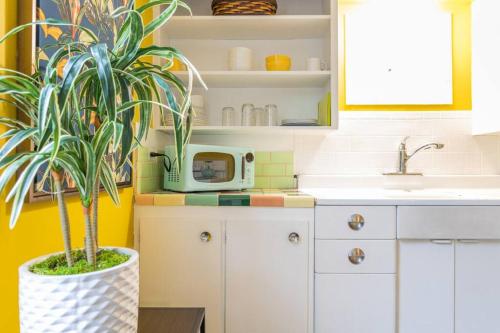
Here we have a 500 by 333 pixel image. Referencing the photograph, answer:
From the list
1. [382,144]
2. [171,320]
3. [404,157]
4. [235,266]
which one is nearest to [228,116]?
[235,266]

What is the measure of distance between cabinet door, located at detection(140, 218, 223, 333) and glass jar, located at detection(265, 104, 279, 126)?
71cm

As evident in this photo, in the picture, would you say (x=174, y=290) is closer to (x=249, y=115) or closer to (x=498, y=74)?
(x=249, y=115)

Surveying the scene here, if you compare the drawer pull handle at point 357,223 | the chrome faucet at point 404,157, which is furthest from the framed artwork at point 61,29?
the chrome faucet at point 404,157

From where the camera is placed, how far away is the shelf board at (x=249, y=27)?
73.9 inches

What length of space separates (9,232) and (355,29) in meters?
2.09

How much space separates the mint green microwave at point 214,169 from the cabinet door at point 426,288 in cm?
88

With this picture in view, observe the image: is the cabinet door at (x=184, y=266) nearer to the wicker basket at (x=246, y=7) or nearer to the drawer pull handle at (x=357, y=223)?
the drawer pull handle at (x=357, y=223)

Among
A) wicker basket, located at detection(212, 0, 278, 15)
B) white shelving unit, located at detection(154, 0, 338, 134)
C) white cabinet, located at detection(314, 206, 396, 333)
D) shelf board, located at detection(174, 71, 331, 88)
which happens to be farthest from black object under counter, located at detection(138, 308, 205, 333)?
wicker basket, located at detection(212, 0, 278, 15)

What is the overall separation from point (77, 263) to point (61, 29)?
0.72 meters

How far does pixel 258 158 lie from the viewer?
216 centimetres

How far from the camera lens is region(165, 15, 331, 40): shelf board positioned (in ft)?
6.15

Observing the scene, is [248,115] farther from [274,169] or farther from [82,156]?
[82,156]

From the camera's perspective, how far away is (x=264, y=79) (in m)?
1.97

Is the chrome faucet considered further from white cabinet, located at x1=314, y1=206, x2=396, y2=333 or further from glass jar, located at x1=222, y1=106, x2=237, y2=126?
glass jar, located at x1=222, y1=106, x2=237, y2=126
